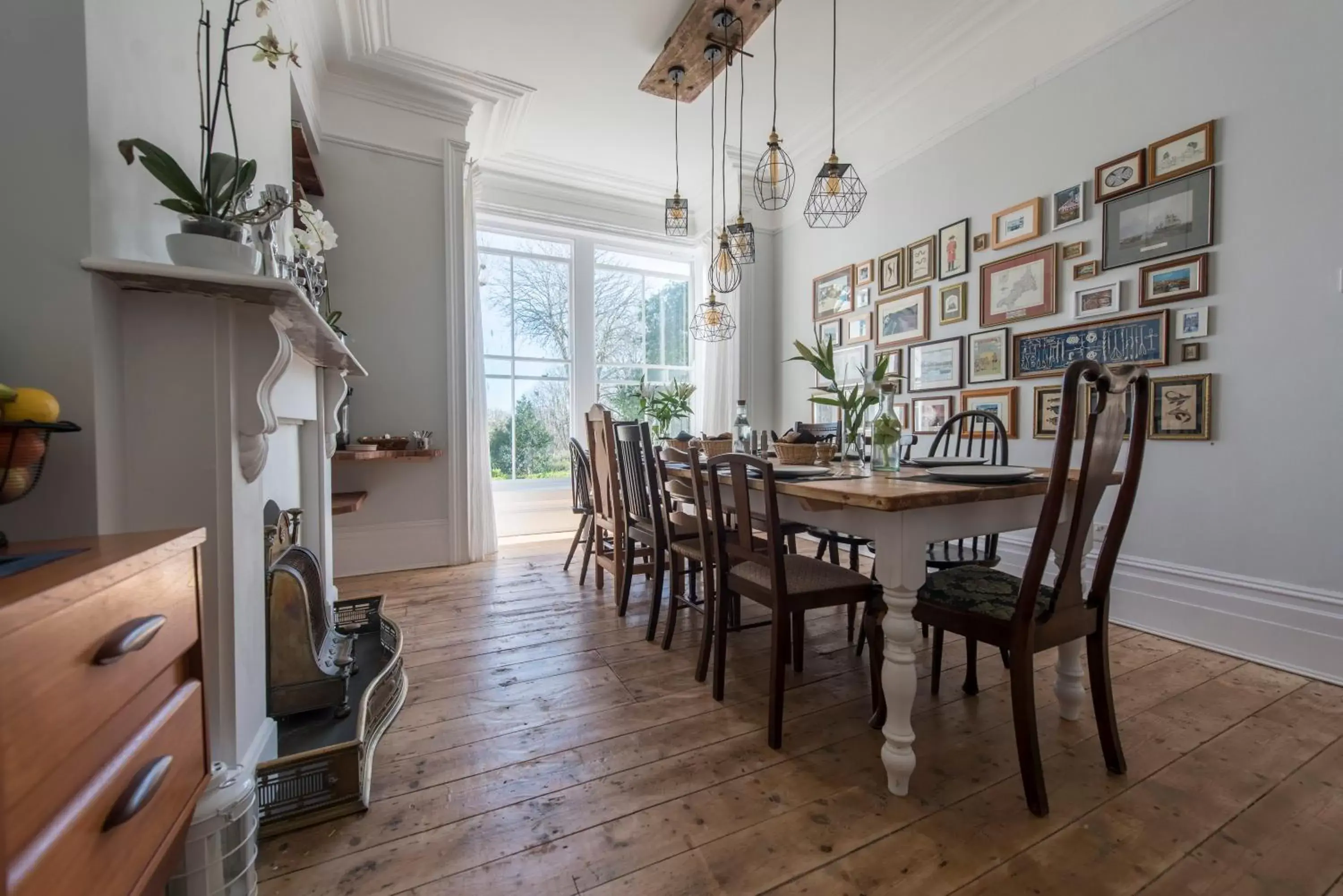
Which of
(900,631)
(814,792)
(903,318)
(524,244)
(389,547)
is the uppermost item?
(524,244)

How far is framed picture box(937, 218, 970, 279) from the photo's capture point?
3102mm

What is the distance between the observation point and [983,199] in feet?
9.89

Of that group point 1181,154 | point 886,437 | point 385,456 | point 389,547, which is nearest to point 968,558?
point 886,437

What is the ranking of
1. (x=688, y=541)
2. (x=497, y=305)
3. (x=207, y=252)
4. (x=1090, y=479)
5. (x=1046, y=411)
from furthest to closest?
(x=497, y=305)
(x=1046, y=411)
(x=688, y=541)
(x=1090, y=479)
(x=207, y=252)

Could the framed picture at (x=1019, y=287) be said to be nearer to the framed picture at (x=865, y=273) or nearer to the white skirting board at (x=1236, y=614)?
the framed picture at (x=865, y=273)

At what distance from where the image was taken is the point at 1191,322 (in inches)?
86.7

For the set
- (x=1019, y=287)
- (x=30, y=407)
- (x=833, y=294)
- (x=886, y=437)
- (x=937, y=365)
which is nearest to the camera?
(x=30, y=407)

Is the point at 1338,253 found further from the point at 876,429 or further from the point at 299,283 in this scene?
the point at 299,283

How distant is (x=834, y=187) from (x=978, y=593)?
5.83 feet

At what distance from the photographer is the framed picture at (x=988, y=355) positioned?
2.91 m

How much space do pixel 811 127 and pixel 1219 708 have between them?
13.3ft

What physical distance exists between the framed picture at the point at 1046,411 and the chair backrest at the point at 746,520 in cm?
180

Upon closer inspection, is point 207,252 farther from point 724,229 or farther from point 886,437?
point 724,229

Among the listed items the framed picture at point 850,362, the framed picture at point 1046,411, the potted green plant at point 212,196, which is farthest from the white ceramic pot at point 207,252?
the framed picture at point 850,362
